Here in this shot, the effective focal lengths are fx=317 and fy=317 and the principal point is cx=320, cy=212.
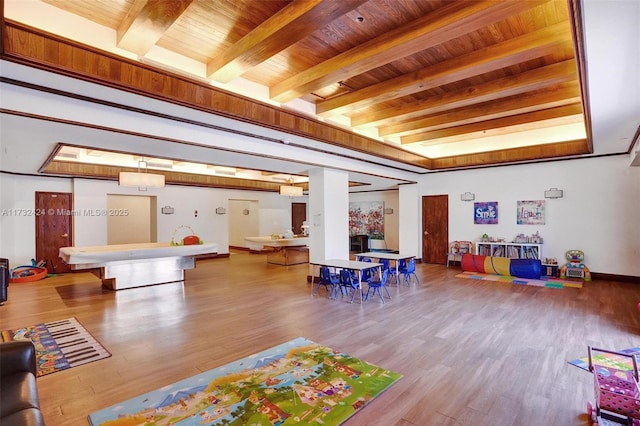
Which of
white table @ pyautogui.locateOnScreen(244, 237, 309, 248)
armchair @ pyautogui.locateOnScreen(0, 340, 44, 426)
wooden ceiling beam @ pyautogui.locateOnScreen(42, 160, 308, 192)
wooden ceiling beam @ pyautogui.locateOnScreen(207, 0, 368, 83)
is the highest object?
wooden ceiling beam @ pyautogui.locateOnScreen(207, 0, 368, 83)

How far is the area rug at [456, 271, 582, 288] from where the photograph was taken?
22.1 feet

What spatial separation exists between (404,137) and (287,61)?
181 inches

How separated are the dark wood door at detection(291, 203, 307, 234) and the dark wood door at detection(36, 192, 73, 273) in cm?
828

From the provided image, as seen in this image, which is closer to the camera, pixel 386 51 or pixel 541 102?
pixel 386 51

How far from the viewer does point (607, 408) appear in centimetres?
206

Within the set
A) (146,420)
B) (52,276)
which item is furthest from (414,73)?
(52,276)

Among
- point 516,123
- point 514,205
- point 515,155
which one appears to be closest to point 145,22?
point 516,123

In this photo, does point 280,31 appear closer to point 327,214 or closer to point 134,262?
point 327,214

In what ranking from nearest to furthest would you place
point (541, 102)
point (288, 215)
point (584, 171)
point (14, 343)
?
1. point (14, 343)
2. point (541, 102)
3. point (584, 171)
4. point (288, 215)

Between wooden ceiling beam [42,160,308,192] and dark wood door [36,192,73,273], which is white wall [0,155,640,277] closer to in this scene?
dark wood door [36,192,73,273]

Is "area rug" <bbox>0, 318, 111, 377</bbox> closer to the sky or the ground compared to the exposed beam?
closer to the ground

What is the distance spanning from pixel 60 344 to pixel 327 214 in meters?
4.98

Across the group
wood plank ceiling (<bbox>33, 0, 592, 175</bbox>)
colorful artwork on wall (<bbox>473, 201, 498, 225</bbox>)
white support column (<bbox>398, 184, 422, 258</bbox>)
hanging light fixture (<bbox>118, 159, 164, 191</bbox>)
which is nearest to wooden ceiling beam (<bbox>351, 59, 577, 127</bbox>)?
wood plank ceiling (<bbox>33, 0, 592, 175</bbox>)

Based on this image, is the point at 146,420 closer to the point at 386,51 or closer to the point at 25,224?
the point at 386,51
